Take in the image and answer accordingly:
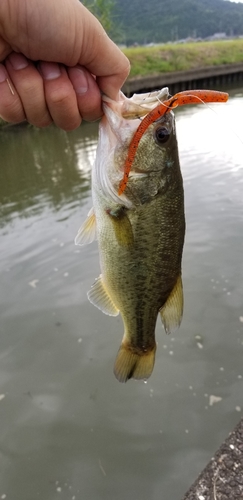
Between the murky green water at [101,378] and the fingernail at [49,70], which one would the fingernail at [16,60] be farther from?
the murky green water at [101,378]

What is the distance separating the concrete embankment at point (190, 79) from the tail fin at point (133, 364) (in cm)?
1987

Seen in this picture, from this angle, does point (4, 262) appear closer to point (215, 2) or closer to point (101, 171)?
point (101, 171)

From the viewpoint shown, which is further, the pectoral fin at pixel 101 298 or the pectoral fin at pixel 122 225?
the pectoral fin at pixel 101 298

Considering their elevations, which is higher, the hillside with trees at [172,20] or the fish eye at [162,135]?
the fish eye at [162,135]

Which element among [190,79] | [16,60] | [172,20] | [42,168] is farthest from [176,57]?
[172,20]

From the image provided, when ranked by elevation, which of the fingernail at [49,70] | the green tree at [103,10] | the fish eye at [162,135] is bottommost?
the green tree at [103,10]

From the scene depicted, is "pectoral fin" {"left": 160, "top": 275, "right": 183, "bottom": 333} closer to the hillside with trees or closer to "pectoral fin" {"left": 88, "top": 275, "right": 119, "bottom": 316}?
"pectoral fin" {"left": 88, "top": 275, "right": 119, "bottom": 316}

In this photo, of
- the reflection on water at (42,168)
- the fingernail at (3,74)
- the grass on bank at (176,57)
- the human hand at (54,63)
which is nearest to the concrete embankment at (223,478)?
the human hand at (54,63)

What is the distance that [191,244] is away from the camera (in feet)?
22.5

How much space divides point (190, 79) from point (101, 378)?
2689 cm

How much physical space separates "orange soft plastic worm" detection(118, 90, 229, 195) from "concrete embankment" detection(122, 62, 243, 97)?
2000 cm

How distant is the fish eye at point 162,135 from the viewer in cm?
176

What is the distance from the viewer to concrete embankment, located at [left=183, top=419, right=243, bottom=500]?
254 cm

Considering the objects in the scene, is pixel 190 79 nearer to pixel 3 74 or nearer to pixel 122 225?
pixel 122 225
